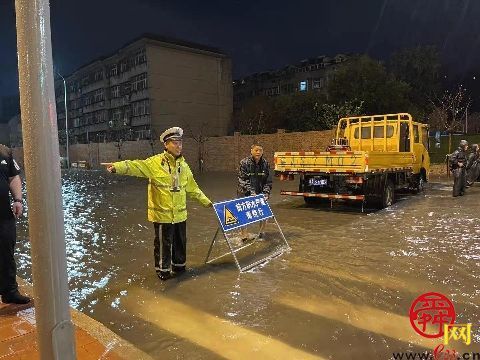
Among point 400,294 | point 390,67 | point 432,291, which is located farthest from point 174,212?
point 390,67

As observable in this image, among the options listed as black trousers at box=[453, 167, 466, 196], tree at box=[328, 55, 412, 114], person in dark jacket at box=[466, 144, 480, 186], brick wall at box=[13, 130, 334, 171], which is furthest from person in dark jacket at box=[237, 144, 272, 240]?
tree at box=[328, 55, 412, 114]

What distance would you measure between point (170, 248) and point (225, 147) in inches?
1024

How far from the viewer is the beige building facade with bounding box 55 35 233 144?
47.5m

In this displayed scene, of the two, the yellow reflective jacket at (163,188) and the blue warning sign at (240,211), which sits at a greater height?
the yellow reflective jacket at (163,188)

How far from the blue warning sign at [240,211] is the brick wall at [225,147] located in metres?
16.6

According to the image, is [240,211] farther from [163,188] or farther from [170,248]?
[163,188]

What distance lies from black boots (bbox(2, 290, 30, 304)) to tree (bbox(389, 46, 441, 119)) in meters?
36.9

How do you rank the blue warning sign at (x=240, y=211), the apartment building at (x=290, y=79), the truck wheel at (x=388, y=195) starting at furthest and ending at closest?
→ 1. the apartment building at (x=290, y=79)
2. the truck wheel at (x=388, y=195)
3. the blue warning sign at (x=240, y=211)

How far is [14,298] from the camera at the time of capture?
4.14 metres

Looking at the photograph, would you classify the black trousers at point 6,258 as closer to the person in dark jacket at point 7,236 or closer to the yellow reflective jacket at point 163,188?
the person in dark jacket at point 7,236

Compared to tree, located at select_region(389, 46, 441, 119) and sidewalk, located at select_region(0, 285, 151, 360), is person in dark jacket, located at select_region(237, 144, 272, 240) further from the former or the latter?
tree, located at select_region(389, 46, 441, 119)

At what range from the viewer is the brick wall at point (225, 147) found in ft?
82.3

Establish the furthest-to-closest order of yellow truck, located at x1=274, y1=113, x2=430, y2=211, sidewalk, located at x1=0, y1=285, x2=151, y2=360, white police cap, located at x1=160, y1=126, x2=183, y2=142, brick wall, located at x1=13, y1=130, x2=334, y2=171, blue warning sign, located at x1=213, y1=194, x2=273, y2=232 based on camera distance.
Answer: brick wall, located at x1=13, y1=130, x2=334, y2=171 → yellow truck, located at x1=274, y1=113, x2=430, y2=211 → blue warning sign, located at x1=213, y1=194, x2=273, y2=232 → white police cap, located at x1=160, y1=126, x2=183, y2=142 → sidewalk, located at x1=0, y1=285, x2=151, y2=360

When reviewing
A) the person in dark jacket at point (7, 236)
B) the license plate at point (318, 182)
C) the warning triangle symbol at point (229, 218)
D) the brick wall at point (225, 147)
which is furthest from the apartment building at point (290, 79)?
the person in dark jacket at point (7, 236)
